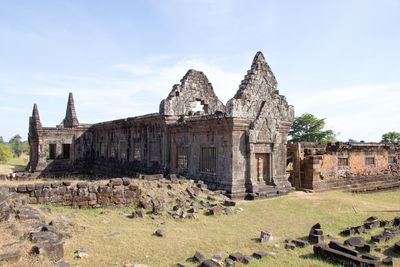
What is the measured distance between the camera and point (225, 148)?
1391 centimetres

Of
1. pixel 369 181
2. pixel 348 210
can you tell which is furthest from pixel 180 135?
pixel 369 181

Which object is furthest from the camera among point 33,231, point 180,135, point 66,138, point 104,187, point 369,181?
point 66,138

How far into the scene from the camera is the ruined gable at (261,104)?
14.0 metres

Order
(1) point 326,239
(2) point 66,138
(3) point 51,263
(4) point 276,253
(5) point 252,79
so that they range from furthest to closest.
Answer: (2) point 66,138, (5) point 252,79, (1) point 326,239, (4) point 276,253, (3) point 51,263

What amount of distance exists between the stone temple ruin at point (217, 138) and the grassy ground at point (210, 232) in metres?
1.94

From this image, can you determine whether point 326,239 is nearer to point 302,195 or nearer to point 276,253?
point 276,253

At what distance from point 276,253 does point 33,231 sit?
5.24m

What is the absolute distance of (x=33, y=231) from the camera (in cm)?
644

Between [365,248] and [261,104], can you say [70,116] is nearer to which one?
[261,104]

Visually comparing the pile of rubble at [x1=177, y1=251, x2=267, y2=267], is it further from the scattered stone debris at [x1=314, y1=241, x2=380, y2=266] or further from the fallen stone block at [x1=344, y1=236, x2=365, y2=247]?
the fallen stone block at [x1=344, y1=236, x2=365, y2=247]

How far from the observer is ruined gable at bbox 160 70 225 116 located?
1711 cm

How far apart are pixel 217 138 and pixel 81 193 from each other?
249 inches

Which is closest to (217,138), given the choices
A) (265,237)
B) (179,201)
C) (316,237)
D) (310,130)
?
(179,201)

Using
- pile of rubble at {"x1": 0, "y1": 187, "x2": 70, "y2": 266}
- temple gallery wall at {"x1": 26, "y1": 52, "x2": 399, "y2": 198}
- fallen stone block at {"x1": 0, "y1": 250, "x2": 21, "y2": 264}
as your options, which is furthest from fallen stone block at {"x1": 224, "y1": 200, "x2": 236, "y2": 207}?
fallen stone block at {"x1": 0, "y1": 250, "x2": 21, "y2": 264}
